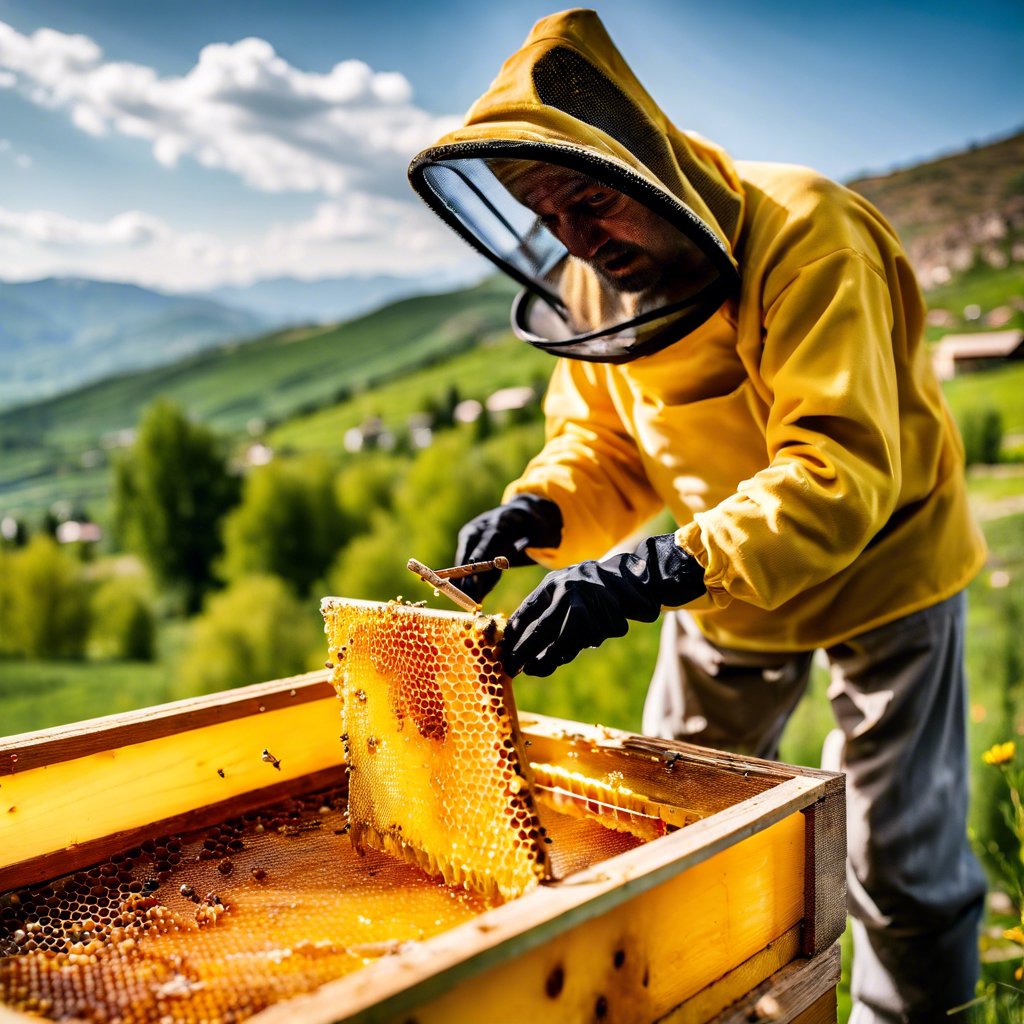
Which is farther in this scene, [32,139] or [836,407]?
[32,139]

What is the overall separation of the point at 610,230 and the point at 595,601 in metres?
0.96

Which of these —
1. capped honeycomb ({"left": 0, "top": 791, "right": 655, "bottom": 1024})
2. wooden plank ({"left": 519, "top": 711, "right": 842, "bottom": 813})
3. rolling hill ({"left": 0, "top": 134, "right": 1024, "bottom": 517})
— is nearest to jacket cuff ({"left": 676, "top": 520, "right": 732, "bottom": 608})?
wooden plank ({"left": 519, "top": 711, "right": 842, "bottom": 813})

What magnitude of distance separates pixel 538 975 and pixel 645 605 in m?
0.81

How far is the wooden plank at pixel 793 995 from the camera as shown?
158 cm

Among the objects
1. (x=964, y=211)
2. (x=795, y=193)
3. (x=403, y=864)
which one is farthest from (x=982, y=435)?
(x=403, y=864)

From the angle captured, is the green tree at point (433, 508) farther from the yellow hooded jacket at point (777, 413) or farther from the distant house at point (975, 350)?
the yellow hooded jacket at point (777, 413)

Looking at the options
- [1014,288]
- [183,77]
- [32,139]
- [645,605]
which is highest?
[183,77]

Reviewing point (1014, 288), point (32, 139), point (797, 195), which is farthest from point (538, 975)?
point (32, 139)

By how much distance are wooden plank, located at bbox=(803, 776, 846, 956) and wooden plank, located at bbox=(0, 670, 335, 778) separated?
1316 millimetres

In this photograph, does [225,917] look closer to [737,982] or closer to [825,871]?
[737,982]

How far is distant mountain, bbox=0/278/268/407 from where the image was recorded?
32.3 ft

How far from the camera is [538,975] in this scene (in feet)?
4.09

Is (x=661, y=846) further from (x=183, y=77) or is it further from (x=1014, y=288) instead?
(x=183, y=77)

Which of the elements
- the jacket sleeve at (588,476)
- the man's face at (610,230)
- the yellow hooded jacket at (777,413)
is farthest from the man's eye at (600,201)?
the jacket sleeve at (588,476)
